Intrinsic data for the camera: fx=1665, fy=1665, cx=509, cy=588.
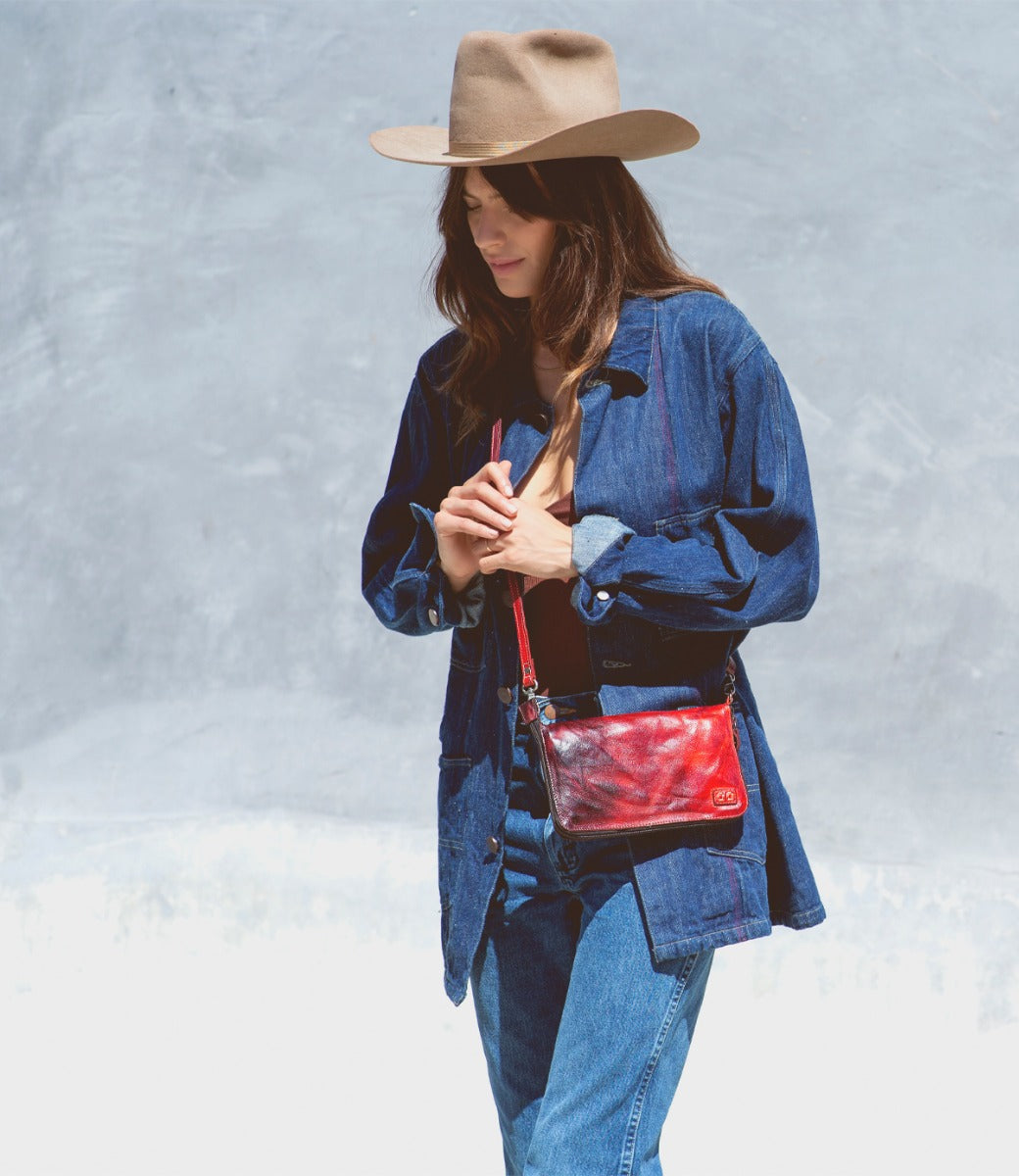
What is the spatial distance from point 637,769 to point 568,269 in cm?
62

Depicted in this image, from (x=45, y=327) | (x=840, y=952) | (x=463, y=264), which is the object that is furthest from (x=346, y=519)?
(x=463, y=264)

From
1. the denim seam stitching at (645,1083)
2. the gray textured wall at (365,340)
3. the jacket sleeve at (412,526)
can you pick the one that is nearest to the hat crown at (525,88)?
the jacket sleeve at (412,526)

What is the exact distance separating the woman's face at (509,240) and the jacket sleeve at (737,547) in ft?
0.95

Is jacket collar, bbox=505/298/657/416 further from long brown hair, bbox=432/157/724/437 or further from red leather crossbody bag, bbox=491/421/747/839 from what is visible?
red leather crossbody bag, bbox=491/421/747/839

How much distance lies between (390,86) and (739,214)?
96 centimetres

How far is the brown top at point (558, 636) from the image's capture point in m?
2.05

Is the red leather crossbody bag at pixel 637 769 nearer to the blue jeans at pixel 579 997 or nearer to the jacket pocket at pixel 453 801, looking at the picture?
the blue jeans at pixel 579 997

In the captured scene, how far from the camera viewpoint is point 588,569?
1.94m

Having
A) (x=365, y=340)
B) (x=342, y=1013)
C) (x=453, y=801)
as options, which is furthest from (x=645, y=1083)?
(x=365, y=340)

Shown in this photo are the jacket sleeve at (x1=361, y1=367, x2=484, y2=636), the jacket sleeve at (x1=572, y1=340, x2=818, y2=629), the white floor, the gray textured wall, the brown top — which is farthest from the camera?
the gray textured wall

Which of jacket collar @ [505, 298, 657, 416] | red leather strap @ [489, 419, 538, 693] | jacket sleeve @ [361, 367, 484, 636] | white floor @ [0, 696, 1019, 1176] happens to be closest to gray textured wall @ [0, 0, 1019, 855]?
white floor @ [0, 696, 1019, 1176]

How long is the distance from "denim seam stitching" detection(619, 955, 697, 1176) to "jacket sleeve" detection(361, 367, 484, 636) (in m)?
0.54

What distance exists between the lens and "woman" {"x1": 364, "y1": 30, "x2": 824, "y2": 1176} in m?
1.97

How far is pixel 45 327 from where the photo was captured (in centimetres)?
443
